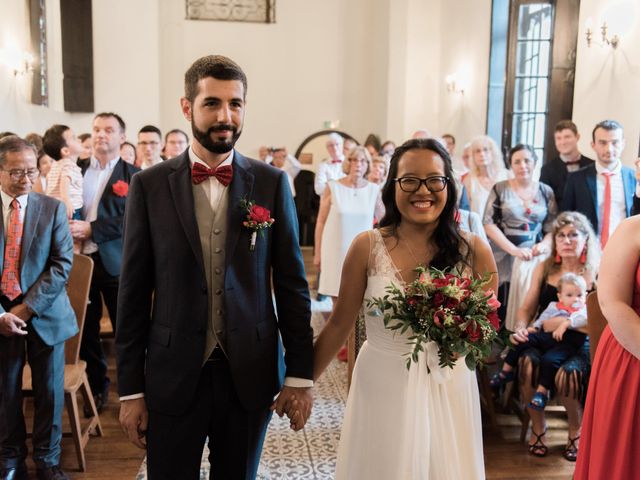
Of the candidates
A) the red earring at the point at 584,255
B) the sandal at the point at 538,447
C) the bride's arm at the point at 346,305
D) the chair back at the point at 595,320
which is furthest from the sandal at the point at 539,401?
the bride's arm at the point at 346,305

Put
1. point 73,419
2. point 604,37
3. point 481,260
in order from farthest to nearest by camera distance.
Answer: point 604,37 → point 73,419 → point 481,260

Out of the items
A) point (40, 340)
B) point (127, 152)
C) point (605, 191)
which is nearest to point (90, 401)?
point (40, 340)

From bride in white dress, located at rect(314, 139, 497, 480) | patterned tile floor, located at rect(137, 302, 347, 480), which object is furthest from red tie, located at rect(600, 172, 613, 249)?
bride in white dress, located at rect(314, 139, 497, 480)

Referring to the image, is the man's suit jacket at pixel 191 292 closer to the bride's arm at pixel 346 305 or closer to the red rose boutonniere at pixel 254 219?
the red rose boutonniere at pixel 254 219

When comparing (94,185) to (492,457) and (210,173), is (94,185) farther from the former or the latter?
(492,457)

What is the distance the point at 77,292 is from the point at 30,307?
1.75 ft

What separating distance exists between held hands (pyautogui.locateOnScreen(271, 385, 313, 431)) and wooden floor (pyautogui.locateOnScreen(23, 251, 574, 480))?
183 cm

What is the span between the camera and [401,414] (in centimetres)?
206

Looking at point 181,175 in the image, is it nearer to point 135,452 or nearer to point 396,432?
point 396,432

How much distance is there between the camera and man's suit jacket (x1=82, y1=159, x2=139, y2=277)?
4.13 meters

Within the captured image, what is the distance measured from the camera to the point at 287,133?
1344cm

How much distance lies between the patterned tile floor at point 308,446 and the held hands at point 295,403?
158cm

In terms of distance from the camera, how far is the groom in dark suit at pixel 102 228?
4.14 metres

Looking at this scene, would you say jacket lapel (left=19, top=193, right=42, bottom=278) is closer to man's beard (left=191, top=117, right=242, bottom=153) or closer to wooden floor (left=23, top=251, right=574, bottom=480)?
wooden floor (left=23, top=251, right=574, bottom=480)
